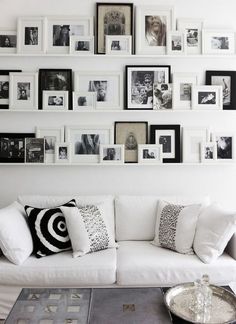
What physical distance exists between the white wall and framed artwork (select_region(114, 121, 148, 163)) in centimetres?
7

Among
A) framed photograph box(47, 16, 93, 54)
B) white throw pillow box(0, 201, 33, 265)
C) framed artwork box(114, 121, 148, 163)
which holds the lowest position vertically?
white throw pillow box(0, 201, 33, 265)

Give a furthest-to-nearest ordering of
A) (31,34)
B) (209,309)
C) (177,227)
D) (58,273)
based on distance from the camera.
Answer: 1. (31,34)
2. (177,227)
3. (58,273)
4. (209,309)

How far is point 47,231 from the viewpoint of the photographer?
8.78ft

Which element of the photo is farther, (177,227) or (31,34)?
(31,34)

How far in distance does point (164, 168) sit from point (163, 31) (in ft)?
4.20

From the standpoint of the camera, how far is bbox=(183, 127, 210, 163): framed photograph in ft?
10.8

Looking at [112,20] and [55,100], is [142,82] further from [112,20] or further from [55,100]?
[55,100]

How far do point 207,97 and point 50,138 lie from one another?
4.96 ft

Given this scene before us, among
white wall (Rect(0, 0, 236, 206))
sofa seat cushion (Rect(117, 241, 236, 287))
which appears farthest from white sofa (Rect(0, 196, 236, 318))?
white wall (Rect(0, 0, 236, 206))

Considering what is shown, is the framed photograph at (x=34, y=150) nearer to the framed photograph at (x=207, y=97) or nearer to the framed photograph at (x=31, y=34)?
the framed photograph at (x=31, y=34)

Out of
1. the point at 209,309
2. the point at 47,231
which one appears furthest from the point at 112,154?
the point at 209,309

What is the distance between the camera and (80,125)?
10.8 ft

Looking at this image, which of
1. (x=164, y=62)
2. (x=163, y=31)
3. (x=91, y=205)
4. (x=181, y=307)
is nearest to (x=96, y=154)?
(x=91, y=205)

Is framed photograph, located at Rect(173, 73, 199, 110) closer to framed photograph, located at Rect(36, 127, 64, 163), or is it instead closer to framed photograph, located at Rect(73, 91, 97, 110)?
framed photograph, located at Rect(73, 91, 97, 110)
